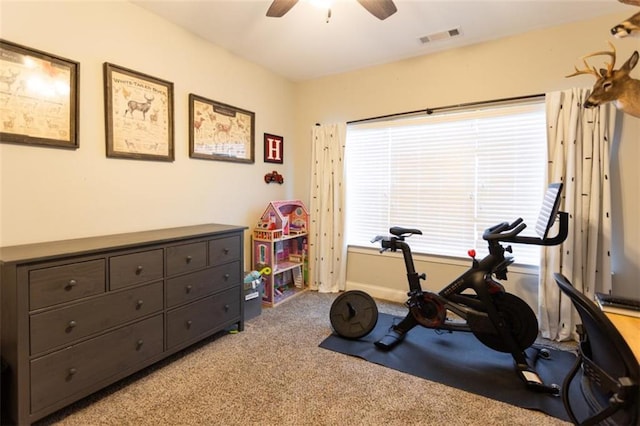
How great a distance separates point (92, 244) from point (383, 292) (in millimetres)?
2795

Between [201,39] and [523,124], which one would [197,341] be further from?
[523,124]

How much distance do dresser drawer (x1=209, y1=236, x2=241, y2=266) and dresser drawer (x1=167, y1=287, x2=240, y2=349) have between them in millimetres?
271

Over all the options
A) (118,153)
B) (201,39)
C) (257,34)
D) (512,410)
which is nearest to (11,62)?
(118,153)

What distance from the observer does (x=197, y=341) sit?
235 cm

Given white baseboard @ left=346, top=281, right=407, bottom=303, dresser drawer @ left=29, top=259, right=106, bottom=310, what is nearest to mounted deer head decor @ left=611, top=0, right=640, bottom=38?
white baseboard @ left=346, top=281, right=407, bottom=303

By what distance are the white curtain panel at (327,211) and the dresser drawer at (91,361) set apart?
2.04 metres

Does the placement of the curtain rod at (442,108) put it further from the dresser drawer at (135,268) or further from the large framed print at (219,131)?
the dresser drawer at (135,268)

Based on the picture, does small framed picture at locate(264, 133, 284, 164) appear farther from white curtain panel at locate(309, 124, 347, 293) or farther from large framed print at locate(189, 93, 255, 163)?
white curtain panel at locate(309, 124, 347, 293)

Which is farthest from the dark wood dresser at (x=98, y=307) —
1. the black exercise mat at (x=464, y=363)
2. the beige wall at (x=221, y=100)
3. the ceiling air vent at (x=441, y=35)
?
the ceiling air vent at (x=441, y=35)

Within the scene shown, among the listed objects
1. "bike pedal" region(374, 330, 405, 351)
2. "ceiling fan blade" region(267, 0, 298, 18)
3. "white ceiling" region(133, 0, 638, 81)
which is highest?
"white ceiling" region(133, 0, 638, 81)

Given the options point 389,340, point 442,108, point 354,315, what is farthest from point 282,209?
point 442,108

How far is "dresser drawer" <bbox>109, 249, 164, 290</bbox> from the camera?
6.08ft

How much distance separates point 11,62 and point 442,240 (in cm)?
357

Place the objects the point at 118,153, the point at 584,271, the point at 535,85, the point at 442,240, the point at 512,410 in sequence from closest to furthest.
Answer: the point at 512,410
the point at 118,153
the point at 584,271
the point at 535,85
the point at 442,240
